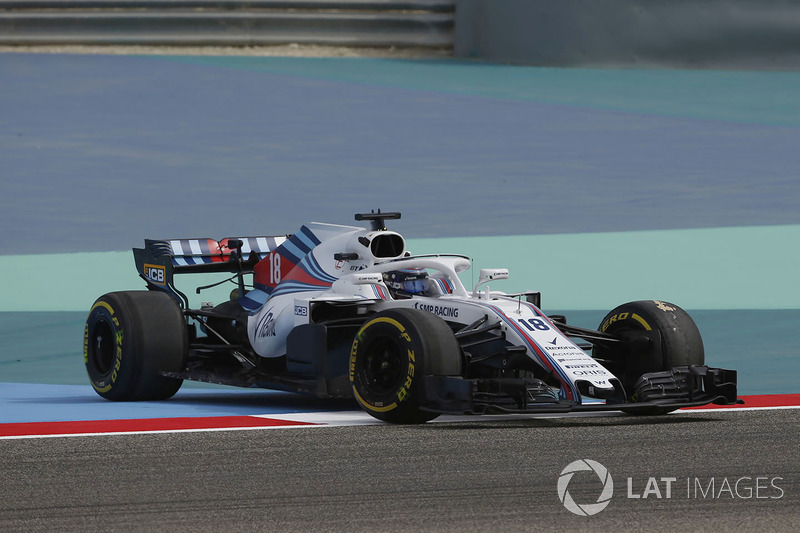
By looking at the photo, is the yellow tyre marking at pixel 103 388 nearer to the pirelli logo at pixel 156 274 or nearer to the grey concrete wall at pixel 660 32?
the pirelli logo at pixel 156 274

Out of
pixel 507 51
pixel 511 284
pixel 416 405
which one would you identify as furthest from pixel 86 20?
pixel 416 405

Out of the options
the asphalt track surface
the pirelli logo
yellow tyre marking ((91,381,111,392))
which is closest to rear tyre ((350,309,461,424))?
the asphalt track surface

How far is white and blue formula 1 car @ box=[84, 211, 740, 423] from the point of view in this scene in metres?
11.3

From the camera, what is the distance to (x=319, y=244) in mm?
13422

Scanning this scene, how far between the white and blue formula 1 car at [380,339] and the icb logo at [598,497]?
1573mm

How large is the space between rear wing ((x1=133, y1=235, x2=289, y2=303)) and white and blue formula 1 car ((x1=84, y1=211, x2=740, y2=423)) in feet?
0.04

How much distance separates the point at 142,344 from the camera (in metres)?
13.4

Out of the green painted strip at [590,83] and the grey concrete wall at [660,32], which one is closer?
the green painted strip at [590,83]

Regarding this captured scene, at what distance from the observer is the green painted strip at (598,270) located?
1945cm

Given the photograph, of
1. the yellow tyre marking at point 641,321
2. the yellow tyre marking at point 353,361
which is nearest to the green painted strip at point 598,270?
the yellow tyre marking at point 641,321

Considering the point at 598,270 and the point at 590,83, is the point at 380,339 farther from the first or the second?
the point at 590,83

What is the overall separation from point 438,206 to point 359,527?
1559cm

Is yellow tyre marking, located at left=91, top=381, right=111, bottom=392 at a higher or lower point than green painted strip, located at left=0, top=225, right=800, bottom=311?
lower

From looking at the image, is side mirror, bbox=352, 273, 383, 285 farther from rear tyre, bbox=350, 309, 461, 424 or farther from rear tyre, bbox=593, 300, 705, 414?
rear tyre, bbox=593, 300, 705, 414
